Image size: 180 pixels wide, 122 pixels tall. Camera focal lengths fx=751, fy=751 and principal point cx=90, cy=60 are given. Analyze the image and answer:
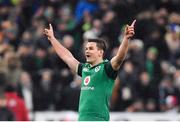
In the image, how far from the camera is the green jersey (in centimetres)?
969

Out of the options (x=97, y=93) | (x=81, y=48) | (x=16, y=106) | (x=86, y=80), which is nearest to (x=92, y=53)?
(x=86, y=80)

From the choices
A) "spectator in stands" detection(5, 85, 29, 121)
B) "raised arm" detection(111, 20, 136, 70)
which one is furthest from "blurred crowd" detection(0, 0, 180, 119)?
"raised arm" detection(111, 20, 136, 70)

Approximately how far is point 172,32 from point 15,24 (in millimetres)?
4153

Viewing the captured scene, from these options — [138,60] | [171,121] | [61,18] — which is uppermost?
[61,18]

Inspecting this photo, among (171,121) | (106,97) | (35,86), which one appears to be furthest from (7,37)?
(106,97)

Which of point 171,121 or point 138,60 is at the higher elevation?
point 138,60

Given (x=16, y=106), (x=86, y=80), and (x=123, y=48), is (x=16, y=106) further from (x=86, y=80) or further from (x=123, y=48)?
(x=123, y=48)

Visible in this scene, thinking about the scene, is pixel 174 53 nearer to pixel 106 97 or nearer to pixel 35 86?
pixel 35 86

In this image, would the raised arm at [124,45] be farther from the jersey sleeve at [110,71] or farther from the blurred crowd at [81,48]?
the blurred crowd at [81,48]

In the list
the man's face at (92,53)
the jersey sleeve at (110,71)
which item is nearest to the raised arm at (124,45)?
the jersey sleeve at (110,71)

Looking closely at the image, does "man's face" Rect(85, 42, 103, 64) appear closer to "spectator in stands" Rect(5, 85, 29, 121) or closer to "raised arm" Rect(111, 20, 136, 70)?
"raised arm" Rect(111, 20, 136, 70)

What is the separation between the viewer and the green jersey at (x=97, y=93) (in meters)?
9.69

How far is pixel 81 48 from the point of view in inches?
683

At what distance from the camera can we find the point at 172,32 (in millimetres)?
17984
